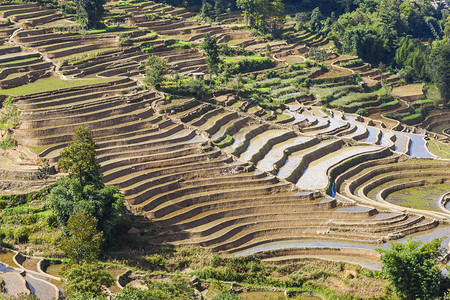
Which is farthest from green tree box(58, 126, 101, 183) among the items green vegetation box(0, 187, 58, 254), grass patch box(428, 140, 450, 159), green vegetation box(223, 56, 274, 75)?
green vegetation box(223, 56, 274, 75)

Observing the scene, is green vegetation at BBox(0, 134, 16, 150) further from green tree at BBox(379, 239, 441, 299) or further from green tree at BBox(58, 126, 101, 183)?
green tree at BBox(379, 239, 441, 299)

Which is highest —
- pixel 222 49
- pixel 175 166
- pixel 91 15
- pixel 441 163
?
pixel 91 15

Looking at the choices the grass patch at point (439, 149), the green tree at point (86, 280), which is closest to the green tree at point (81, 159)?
the green tree at point (86, 280)

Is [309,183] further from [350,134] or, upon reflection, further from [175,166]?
[350,134]

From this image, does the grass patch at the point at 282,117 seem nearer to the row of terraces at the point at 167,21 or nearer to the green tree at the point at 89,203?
the row of terraces at the point at 167,21

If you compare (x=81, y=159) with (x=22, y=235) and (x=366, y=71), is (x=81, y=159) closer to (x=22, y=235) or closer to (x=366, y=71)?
(x=22, y=235)

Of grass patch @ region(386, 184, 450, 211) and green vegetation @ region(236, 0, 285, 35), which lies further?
green vegetation @ region(236, 0, 285, 35)

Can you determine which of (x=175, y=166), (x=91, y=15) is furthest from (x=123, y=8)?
(x=175, y=166)
